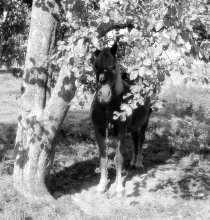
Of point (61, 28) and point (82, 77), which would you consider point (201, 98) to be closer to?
point (61, 28)

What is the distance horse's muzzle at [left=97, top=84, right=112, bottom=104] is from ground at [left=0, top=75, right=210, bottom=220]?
4.40 feet

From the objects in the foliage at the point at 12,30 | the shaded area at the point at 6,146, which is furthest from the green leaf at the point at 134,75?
the shaded area at the point at 6,146

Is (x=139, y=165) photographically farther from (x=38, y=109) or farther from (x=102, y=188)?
(x=38, y=109)

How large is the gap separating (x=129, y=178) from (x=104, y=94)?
7.49ft

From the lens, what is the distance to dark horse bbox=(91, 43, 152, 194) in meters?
6.71

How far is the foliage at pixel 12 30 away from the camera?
7820 mm

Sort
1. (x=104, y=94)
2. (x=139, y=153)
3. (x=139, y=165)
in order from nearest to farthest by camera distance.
→ 1. (x=104, y=94)
2. (x=139, y=165)
3. (x=139, y=153)

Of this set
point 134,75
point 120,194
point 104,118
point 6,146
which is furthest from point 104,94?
point 6,146

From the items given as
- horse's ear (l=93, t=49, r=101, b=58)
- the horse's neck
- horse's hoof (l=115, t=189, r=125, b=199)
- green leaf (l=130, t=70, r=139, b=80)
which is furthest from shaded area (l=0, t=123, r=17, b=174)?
green leaf (l=130, t=70, r=139, b=80)

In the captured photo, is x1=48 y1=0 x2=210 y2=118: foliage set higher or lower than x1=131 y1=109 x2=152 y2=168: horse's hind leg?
higher

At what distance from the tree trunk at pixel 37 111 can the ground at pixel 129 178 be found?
272 mm

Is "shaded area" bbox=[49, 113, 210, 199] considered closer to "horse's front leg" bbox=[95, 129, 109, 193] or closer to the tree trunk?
"horse's front leg" bbox=[95, 129, 109, 193]

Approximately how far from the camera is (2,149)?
379 inches

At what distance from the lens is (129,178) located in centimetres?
823
